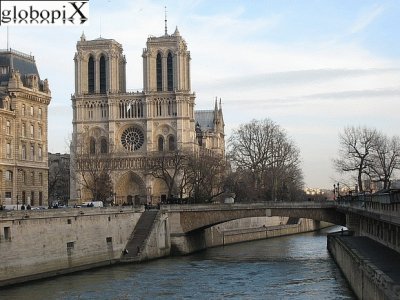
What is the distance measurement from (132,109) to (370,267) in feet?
303

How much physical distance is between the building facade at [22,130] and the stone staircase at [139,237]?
13.4 metres

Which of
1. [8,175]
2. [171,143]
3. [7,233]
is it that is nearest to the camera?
[7,233]

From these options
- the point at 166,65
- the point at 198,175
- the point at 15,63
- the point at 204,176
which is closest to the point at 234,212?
the point at 204,176

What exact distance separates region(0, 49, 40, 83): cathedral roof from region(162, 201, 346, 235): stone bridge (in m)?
20.2

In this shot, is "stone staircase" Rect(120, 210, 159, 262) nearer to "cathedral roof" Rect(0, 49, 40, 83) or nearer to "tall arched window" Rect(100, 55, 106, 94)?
"cathedral roof" Rect(0, 49, 40, 83)

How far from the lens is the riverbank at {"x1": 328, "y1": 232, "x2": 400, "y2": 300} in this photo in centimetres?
2674

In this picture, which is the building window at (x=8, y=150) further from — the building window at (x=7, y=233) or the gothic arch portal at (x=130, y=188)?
the gothic arch portal at (x=130, y=188)

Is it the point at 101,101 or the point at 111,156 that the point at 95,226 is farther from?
the point at 101,101

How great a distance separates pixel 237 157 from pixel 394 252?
6082 cm

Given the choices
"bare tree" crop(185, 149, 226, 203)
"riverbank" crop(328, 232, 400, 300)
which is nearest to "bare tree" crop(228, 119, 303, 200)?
"bare tree" crop(185, 149, 226, 203)

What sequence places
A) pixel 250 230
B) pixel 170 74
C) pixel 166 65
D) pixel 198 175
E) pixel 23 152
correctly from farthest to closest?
pixel 170 74 → pixel 166 65 → pixel 198 175 → pixel 250 230 → pixel 23 152

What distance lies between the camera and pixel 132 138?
121 metres

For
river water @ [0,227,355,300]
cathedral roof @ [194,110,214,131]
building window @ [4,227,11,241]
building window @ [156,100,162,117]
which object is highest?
cathedral roof @ [194,110,214,131]

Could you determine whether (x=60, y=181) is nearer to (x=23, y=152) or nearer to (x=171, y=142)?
(x=171, y=142)
